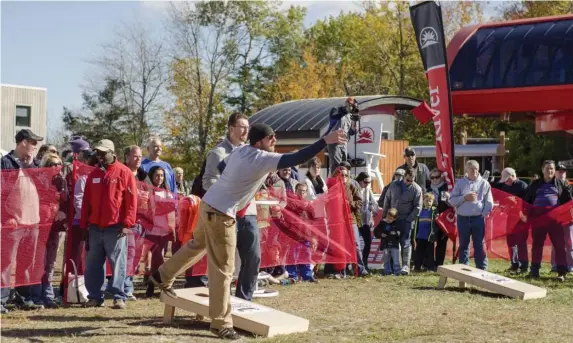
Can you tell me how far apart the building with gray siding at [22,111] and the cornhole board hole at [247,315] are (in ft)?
152

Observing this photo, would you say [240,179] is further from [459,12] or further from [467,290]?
[459,12]

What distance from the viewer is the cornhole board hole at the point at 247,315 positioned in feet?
24.8

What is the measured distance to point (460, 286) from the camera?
11914mm

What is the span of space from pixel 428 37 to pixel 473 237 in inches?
231

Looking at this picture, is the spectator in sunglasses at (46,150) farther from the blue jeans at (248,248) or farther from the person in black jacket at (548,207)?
the person in black jacket at (548,207)

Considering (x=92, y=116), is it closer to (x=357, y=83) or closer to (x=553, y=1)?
(x=357, y=83)

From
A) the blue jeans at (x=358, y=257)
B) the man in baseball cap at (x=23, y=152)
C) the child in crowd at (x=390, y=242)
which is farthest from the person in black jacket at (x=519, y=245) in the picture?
the man in baseball cap at (x=23, y=152)

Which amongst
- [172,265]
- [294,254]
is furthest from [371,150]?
[172,265]

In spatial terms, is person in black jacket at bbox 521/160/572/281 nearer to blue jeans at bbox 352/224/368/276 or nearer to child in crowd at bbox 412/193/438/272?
child in crowd at bbox 412/193/438/272

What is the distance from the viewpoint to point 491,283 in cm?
1105

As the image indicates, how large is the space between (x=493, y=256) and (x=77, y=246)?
7.64 m

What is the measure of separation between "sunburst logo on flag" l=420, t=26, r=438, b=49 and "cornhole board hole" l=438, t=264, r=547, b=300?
23.3ft

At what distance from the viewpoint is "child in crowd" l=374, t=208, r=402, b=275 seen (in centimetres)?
1384

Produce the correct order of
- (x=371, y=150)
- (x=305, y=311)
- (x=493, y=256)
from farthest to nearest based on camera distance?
(x=371, y=150)
(x=493, y=256)
(x=305, y=311)
